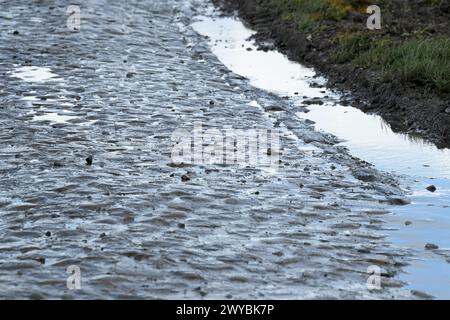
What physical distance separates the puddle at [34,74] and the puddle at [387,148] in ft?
12.1

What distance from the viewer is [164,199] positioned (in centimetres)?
1043

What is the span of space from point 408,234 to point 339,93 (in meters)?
6.59

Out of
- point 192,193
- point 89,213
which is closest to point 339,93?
point 192,193

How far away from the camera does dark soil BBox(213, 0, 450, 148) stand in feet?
46.1

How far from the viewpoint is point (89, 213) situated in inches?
389

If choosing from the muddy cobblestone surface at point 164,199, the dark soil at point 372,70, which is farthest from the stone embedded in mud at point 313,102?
the dark soil at point 372,70

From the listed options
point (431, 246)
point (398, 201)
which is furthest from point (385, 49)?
point (431, 246)

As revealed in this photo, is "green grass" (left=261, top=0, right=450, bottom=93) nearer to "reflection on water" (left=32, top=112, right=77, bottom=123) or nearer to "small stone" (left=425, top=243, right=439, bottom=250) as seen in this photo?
"reflection on water" (left=32, top=112, right=77, bottom=123)

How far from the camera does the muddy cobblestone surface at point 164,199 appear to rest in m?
8.38

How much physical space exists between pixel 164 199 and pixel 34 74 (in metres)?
6.82

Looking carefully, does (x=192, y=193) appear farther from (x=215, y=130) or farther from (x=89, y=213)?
(x=215, y=130)

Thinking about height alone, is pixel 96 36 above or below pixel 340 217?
above

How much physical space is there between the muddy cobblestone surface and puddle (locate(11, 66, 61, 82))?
0.46 ft
